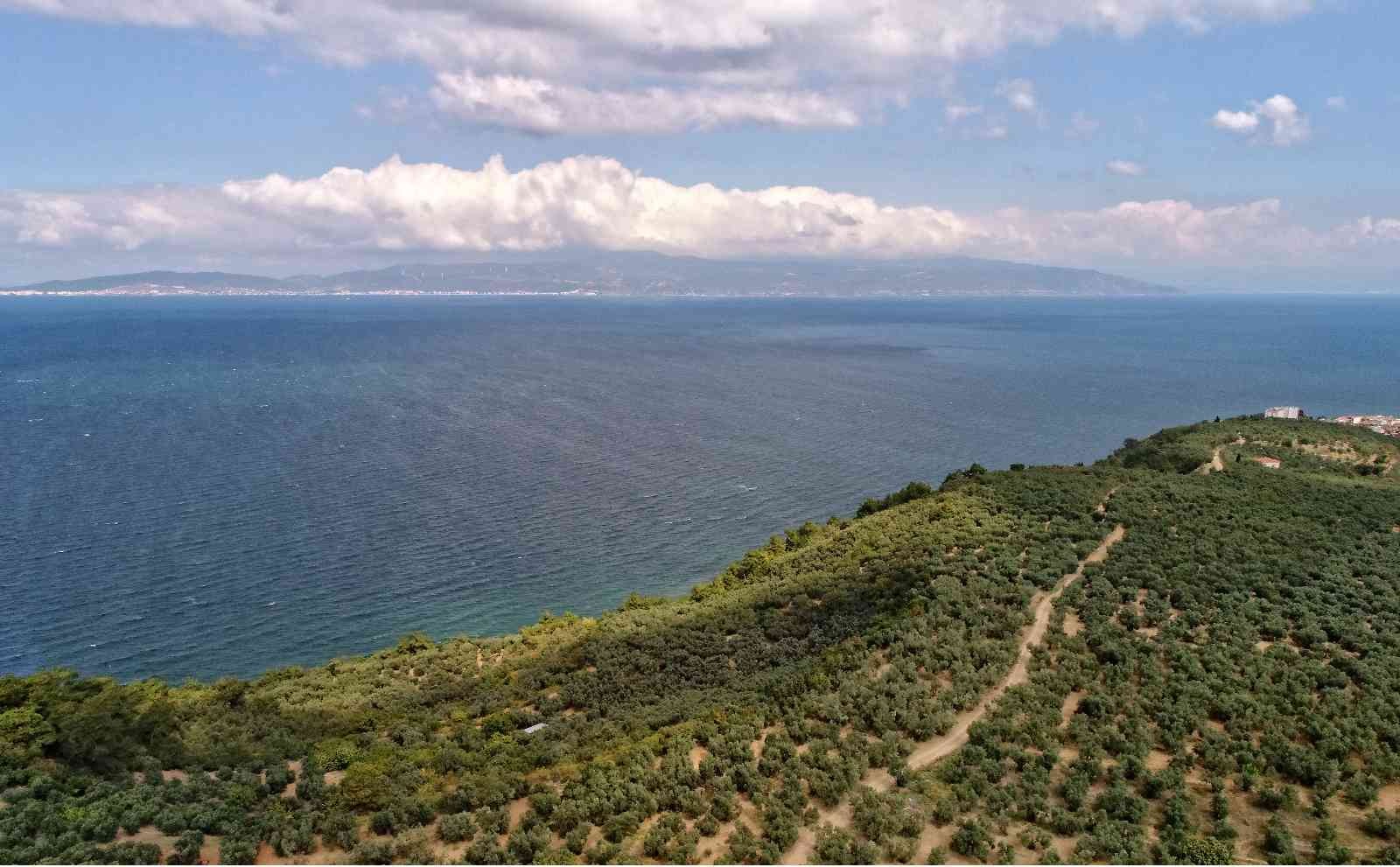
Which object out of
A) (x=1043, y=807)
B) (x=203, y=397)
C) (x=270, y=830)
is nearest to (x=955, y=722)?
(x=1043, y=807)

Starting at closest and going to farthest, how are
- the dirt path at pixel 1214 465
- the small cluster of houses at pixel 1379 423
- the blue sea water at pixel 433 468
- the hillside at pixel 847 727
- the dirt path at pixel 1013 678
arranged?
the hillside at pixel 847 727 → the dirt path at pixel 1013 678 → the blue sea water at pixel 433 468 → the dirt path at pixel 1214 465 → the small cluster of houses at pixel 1379 423

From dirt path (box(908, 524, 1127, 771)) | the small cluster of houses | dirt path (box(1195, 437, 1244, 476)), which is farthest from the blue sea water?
dirt path (box(1195, 437, 1244, 476))

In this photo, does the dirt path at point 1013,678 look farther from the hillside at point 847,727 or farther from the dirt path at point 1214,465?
the dirt path at point 1214,465

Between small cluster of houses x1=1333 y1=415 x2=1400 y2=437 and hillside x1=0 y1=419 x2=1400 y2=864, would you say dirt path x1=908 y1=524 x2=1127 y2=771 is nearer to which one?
hillside x1=0 y1=419 x2=1400 y2=864

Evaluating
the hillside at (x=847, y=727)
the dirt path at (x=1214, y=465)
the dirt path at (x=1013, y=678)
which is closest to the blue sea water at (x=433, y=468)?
the hillside at (x=847, y=727)

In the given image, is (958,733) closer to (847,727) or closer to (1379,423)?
(847,727)

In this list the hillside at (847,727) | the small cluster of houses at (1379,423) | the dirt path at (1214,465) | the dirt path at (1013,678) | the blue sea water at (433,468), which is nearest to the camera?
the hillside at (847,727)
